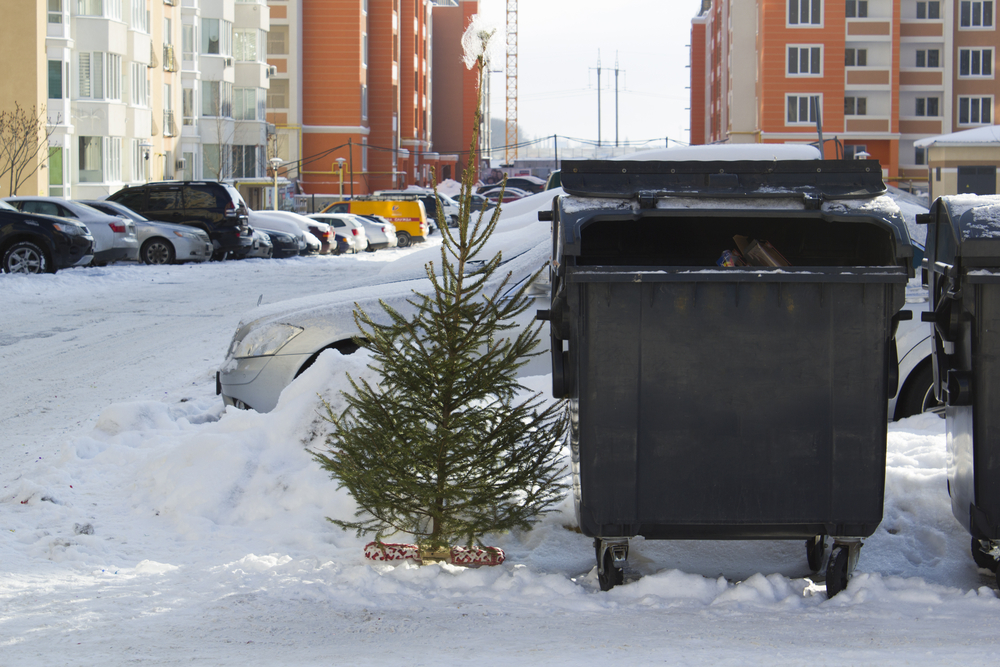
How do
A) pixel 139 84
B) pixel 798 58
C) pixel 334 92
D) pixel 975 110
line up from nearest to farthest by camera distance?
pixel 139 84, pixel 798 58, pixel 975 110, pixel 334 92

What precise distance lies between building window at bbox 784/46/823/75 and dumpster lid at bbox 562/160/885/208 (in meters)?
63.1

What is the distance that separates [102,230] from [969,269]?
68.4ft

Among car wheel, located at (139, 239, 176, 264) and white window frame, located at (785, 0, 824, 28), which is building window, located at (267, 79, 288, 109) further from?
car wheel, located at (139, 239, 176, 264)

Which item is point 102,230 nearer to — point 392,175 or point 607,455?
point 607,455

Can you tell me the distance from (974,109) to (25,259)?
62.4 metres

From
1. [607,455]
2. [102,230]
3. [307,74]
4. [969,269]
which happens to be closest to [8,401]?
[607,455]

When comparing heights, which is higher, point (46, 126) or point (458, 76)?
point (458, 76)

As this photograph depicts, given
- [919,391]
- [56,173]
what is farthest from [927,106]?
[919,391]

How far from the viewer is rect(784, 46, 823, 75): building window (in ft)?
211

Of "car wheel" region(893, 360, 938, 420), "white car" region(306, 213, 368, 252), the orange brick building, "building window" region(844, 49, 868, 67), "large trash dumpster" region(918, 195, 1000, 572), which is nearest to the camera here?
"large trash dumpster" region(918, 195, 1000, 572)

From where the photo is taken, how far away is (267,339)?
7398 mm

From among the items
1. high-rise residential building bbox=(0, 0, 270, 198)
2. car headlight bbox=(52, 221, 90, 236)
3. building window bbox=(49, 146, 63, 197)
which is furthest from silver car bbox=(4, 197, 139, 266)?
building window bbox=(49, 146, 63, 197)

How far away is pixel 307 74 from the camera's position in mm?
73625

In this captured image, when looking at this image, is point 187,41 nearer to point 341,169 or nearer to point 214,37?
point 214,37
